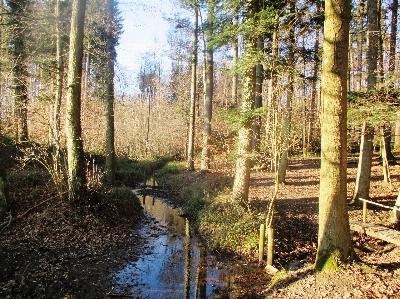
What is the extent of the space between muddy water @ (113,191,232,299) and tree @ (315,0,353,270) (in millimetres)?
2544

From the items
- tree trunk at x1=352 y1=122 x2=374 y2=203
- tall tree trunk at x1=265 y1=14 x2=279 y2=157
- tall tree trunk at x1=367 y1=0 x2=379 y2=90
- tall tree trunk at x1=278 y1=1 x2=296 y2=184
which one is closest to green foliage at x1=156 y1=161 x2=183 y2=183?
tall tree trunk at x1=278 y1=1 x2=296 y2=184

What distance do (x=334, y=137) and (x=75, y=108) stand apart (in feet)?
23.8

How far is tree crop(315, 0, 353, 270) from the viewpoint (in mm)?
5527

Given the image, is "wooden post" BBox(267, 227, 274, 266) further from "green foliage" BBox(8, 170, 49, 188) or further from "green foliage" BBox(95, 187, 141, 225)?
"green foliage" BBox(8, 170, 49, 188)

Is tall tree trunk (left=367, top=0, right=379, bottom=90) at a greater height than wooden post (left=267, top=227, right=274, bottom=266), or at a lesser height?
greater

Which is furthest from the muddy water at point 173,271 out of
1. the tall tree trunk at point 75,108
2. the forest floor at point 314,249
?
the tall tree trunk at point 75,108

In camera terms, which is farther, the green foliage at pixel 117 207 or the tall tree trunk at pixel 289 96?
the green foliage at pixel 117 207

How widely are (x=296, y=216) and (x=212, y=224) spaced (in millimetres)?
2892

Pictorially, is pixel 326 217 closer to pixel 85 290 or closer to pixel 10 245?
pixel 85 290

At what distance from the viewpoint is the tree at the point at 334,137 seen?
18.1ft

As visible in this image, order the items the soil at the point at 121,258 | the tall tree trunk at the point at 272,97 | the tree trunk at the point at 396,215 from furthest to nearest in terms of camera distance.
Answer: the tree trunk at the point at 396,215, the tall tree trunk at the point at 272,97, the soil at the point at 121,258

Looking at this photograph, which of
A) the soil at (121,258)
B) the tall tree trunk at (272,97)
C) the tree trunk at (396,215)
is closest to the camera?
the soil at (121,258)

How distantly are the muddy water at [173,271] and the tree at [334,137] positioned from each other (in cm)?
254

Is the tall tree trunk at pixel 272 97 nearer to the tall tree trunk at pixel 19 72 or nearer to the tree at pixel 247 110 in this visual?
the tree at pixel 247 110
